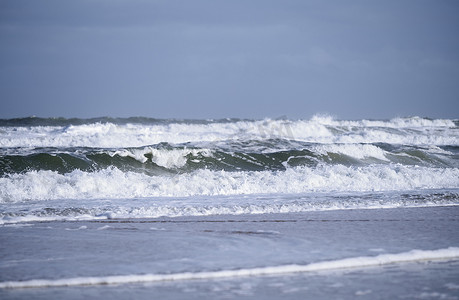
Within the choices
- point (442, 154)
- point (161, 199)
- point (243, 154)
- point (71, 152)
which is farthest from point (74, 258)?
point (442, 154)

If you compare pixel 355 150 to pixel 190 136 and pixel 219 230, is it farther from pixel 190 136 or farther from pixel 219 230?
pixel 219 230

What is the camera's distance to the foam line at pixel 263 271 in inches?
211

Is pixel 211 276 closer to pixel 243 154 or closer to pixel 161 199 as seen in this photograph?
pixel 161 199

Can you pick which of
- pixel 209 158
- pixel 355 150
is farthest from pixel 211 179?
pixel 355 150

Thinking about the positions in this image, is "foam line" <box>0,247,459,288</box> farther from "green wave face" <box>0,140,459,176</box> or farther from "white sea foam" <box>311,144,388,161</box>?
"white sea foam" <box>311,144,388,161</box>

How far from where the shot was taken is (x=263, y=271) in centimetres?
573

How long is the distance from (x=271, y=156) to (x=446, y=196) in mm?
8641

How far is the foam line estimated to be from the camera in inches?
211

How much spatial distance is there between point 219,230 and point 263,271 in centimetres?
234

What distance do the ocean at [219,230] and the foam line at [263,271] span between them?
1cm

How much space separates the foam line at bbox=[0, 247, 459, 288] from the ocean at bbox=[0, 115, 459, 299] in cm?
1

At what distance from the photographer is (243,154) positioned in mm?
19922

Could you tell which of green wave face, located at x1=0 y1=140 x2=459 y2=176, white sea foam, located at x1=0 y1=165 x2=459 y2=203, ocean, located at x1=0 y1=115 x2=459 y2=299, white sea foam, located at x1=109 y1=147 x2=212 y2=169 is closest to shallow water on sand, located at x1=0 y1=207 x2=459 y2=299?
ocean, located at x1=0 y1=115 x2=459 y2=299

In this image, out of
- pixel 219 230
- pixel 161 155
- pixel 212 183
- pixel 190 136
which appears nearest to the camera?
pixel 219 230
